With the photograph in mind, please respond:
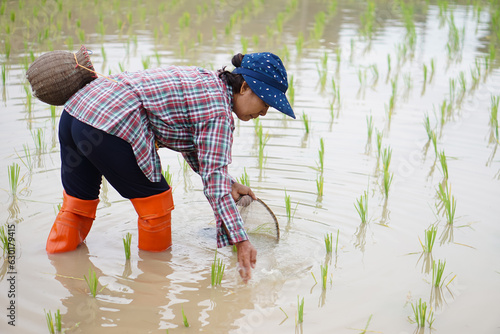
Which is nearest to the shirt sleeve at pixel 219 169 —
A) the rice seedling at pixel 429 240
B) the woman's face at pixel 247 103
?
the woman's face at pixel 247 103

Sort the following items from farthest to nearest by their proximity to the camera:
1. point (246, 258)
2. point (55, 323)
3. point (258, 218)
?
1. point (258, 218)
2. point (246, 258)
3. point (55, 323)

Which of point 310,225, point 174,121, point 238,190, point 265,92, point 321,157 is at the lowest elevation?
point 310,225

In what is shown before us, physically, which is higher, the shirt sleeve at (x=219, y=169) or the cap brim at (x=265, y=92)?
the cap brim at (x=265, y=92)

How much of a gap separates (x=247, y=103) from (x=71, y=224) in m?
1.02

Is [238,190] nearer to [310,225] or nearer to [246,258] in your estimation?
[246,258]

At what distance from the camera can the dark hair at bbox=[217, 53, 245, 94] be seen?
2318mm

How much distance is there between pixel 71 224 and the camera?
2654 millimetres

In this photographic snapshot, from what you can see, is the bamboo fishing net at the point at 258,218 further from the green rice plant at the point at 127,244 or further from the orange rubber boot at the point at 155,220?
the green rice plant at the point at 127,244

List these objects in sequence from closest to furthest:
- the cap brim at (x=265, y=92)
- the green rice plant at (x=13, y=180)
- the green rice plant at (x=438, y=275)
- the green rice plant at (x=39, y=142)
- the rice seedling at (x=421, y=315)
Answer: the rice seedling at (x=421, y=315) < the cap brim at (x=265, y=92) < the green rice plant at (x=438, y=275) < the green rice plant at (x=13, y=180) < the green rice plant at (x=39, y=142)

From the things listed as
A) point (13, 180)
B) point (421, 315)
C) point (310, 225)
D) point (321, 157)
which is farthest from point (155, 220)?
point (321, 157)

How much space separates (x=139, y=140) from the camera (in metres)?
2.31

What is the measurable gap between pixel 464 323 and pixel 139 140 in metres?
1.47

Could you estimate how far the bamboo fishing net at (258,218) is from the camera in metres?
2.77

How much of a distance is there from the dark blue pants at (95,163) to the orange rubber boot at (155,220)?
0.12ft
